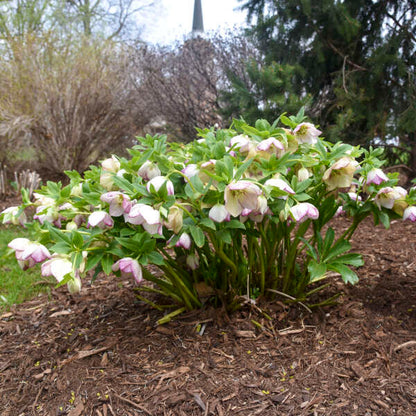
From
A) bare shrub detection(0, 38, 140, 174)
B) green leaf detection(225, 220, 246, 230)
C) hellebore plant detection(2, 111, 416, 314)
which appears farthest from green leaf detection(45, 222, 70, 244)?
bare shrub detection(0, 38, 140, 174)

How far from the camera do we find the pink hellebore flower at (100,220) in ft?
3.65

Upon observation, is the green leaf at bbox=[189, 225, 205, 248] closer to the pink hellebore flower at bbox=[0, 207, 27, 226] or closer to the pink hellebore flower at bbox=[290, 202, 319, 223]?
the pink hellebore flower at bbox=[290, 202, 319, 223]

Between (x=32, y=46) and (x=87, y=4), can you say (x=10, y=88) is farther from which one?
(x=87, y=4)

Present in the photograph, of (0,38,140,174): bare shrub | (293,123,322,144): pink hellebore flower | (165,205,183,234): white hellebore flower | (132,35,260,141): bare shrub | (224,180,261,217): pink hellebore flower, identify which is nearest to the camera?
(224,180,261,217): pink hellebore flower

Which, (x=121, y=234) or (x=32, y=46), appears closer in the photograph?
(x=121, y=234)

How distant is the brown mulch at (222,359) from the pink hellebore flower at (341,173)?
2.07 ft

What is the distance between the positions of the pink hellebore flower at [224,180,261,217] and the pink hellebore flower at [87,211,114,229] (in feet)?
1.27

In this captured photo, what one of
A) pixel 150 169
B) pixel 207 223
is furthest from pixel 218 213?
pixel 150 169

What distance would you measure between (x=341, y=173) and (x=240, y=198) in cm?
42

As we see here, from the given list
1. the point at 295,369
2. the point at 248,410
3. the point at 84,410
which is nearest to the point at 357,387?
the point at 295,369

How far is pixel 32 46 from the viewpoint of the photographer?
18.3ft

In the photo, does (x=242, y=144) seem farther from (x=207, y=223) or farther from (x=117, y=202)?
(x=117, y=202)

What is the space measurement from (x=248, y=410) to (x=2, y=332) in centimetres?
128

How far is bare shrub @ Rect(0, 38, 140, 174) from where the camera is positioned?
5.31 m
